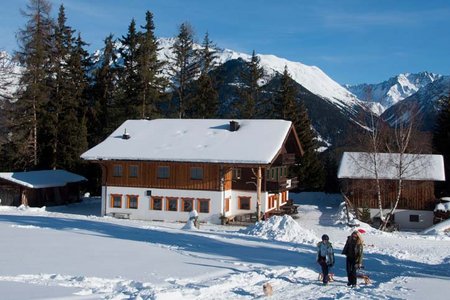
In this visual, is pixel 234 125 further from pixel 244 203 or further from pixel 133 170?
pixel 133 170

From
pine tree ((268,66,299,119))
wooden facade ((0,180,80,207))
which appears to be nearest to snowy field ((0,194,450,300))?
wooden facade ((0,180,80,207))

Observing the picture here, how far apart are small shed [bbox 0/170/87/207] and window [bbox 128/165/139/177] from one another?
8726mm

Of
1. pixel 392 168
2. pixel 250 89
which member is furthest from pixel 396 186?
pixel 250 89

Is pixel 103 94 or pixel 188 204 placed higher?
pixel 103 94

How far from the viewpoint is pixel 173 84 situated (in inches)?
2003

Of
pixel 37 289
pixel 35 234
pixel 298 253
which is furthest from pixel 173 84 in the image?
pixel 37 289

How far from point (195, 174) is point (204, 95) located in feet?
59.3

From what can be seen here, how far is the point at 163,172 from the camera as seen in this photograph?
35844mm

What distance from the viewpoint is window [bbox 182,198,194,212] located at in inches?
1374

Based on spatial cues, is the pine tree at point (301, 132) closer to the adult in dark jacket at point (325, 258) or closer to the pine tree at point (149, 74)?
the pine tree at point (149, 74)

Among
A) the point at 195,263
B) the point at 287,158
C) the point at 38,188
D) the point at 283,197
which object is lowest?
the point at 195,263

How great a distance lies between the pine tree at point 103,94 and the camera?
5206cm

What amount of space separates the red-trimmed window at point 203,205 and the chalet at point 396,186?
35.5 feet

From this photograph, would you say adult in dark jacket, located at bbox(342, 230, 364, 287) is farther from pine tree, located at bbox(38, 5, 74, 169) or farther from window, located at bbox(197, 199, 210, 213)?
pine tree, located at bbox(38, 5, 74, 169)
